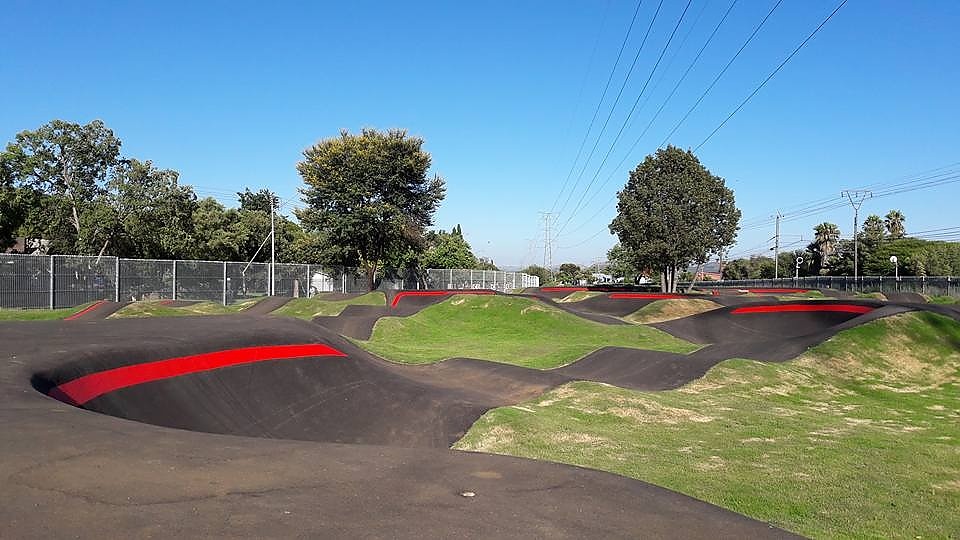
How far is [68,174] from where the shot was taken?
4434 cm

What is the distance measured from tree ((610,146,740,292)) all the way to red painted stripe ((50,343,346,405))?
133 ft

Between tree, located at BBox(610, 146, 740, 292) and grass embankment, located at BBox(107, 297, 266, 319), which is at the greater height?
tree, located at BBox(610, 146, 740, 292)

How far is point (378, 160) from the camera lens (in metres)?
53.9

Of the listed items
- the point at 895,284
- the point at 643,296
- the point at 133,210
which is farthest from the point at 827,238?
the point at 133,210

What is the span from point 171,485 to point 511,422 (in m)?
7.45

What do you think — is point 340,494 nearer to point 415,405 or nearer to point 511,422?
point 511,422

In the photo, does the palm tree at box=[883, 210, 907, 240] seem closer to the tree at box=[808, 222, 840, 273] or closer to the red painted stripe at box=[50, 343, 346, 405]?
the tree at box=[808, 222, 840, 273]

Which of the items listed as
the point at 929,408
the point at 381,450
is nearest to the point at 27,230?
the point at 381,450

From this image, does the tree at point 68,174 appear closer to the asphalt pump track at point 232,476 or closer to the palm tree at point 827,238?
the asphalt pump track at point 232,476

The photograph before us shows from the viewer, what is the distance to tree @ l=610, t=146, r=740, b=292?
51375 millimetres

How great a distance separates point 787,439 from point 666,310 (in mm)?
25599

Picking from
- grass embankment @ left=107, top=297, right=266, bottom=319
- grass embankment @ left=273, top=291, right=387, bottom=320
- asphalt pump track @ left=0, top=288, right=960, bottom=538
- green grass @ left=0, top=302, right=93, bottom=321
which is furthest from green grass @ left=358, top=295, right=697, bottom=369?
green grass @ left=0, top=302, right=93, bottom=321

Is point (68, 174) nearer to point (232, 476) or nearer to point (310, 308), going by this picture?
point (310, 308)

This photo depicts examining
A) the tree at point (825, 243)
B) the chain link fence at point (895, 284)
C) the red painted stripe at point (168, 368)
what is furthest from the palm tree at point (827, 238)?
the red painted stripe at point (168, 368)
